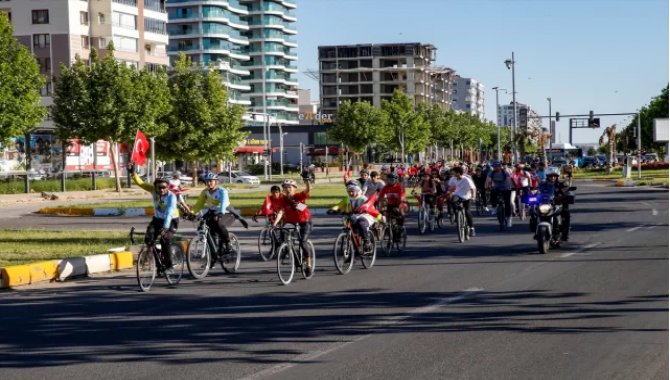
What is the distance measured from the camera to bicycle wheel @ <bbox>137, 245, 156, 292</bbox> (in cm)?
1471

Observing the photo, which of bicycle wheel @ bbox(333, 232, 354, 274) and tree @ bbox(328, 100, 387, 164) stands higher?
tree @ bbox(328, 100, 387, 164)

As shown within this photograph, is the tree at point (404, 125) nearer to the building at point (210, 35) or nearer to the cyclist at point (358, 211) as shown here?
the building at point (210, 35)

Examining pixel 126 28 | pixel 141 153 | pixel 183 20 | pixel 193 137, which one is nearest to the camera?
pixel 141 153

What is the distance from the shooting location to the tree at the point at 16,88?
47.7 metres

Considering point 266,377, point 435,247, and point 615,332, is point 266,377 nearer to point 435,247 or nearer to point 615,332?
point 615,332

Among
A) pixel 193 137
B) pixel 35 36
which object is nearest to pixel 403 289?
pixel 193 137

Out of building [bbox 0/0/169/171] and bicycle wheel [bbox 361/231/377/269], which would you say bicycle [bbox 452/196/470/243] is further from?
building [bbox 0/0/169/171]

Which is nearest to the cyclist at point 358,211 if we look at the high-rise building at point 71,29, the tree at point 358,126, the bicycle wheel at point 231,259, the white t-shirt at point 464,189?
the bicycle wheel at point 231,259

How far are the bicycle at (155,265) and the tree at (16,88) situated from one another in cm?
3431

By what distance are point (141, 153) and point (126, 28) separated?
65638mm

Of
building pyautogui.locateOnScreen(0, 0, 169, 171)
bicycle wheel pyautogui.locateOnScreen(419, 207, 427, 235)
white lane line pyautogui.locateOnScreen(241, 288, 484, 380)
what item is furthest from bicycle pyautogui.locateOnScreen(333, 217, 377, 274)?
building pyautogui.locateOnScreen(0, 0, 169, 171)

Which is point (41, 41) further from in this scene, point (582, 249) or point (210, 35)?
point (582, 249)

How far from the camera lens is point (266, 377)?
8.26m

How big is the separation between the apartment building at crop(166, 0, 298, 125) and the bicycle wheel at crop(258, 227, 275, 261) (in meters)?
112
